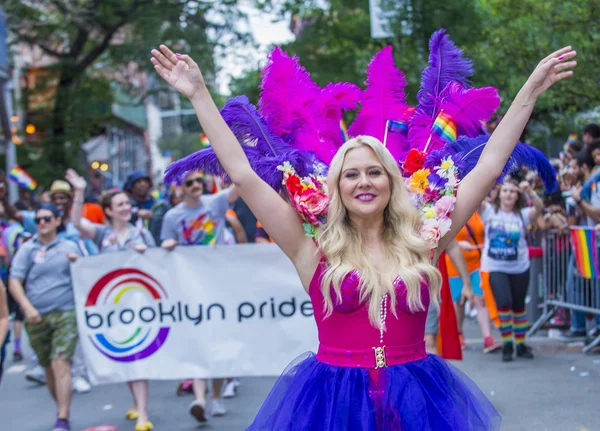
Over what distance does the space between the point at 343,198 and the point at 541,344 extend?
23.6ft

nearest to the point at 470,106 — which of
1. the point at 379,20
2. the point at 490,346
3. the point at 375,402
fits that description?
the point at 375,402

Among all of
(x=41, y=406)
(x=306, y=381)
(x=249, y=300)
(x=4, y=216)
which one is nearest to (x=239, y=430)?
(x=249, y=300)

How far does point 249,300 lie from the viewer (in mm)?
7770

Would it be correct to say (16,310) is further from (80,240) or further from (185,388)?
(185,388)

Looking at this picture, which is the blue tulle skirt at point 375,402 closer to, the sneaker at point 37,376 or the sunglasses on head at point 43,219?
the sunglasses on head at point 43,219

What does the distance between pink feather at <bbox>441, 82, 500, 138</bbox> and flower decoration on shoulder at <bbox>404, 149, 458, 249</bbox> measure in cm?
21

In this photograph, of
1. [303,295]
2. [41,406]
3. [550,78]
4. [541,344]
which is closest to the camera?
[550,78]

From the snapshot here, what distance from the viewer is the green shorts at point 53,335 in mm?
7566

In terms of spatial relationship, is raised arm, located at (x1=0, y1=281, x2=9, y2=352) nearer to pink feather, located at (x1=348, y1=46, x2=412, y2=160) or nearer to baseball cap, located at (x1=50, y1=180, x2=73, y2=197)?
pink feather, located at (x1=348, y1=46, x2=412, y2=160)

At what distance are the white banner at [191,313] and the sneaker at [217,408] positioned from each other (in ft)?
0.79

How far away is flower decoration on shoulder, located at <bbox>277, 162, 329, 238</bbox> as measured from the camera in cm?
378

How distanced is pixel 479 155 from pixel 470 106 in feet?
0.86

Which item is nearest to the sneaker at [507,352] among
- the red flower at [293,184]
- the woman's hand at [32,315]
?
the woman's hand at [32,315]

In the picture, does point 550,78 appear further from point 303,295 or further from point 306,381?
point 303,295
